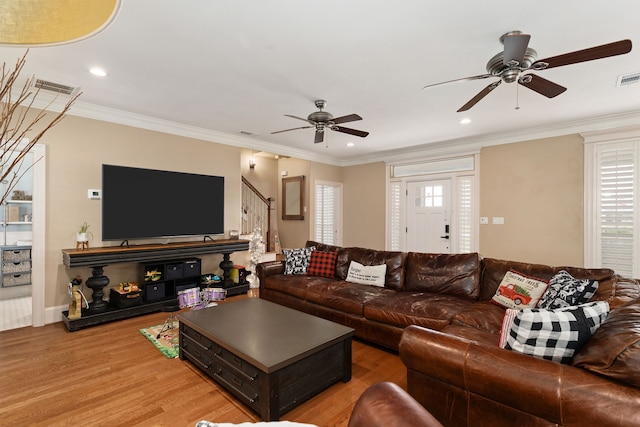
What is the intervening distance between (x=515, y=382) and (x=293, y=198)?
626 centimetres

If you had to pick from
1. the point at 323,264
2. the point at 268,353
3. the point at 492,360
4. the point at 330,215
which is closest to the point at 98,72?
the point at 268,353

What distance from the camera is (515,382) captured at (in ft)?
4.34

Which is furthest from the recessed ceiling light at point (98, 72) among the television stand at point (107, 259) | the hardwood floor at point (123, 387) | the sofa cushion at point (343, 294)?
the sofa cushion at point (343, 294)

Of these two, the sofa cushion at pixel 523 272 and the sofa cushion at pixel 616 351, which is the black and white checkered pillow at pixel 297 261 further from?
the sofa cushion at pixel 616 351

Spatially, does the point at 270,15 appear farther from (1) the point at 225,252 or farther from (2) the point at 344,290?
(1) the point at 225,252

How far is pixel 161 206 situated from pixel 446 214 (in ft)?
15.7

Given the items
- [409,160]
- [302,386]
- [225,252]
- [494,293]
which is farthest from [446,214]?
[302,386]

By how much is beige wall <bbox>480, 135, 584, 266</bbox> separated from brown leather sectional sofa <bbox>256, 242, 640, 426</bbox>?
2233mm

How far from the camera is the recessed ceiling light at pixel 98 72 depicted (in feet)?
9.17

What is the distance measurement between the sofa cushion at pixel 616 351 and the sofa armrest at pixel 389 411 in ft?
3.08

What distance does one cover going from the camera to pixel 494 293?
2930mm

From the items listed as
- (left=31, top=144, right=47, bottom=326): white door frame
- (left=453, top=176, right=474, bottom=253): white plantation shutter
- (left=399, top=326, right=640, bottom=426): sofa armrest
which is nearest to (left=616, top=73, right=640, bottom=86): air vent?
(left=453, top=176, right=474, bottom=253): white plantation shutter

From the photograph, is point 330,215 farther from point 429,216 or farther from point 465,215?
point 465,215

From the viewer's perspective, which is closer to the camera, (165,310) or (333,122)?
(333,122)
